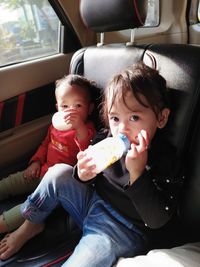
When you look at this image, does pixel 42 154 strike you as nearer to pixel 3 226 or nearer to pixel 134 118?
pixel 3 226

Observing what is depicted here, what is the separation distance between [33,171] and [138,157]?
745 millimetres

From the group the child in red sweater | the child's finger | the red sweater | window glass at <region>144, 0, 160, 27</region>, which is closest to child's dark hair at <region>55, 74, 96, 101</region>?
the child in red sweater

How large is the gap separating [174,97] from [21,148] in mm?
973

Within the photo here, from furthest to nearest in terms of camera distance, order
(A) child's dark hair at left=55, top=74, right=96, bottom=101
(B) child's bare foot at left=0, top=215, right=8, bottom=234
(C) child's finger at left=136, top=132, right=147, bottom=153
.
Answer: (A) child's dark hair at left=55, top=74, right=96, bottom=101 < (B) child's bare foot at left=0, top=215, right=8, bottom=234 < (C) child's finger at left=136, top=132, right=147, bottom=153

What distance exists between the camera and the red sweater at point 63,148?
1480mm

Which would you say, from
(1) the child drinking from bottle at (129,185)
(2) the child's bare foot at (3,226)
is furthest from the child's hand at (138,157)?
(2) the child's bare foot at (3,226)

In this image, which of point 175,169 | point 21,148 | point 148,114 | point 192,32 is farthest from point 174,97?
point 192,32

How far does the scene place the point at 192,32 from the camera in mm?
2723

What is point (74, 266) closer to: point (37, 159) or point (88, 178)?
point (88, 178)

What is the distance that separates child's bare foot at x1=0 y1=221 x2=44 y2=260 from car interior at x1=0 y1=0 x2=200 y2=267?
2cm

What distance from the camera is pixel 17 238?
4.22 feet

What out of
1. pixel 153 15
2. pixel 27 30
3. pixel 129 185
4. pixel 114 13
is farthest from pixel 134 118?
pixel 153 15

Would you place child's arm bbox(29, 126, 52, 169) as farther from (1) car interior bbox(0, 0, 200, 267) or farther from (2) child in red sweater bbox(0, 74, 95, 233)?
(1) car interior bbox(0, 0, 200, 267)

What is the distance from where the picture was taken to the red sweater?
1480 mm
